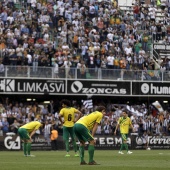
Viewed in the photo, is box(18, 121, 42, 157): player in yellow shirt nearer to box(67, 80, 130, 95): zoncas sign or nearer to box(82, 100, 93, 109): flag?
box(67, 80, 130, 95): zoncas sign

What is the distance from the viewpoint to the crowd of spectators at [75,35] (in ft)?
148

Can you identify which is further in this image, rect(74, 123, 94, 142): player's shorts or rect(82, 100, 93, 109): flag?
rect(82, 100, 93, 109): flag

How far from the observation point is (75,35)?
47906 millimetres

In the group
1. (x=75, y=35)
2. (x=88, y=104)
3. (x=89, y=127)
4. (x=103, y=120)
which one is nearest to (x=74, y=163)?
(x=89, y=127)

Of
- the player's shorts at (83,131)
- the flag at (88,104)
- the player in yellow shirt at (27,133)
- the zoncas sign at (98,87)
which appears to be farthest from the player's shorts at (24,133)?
the flag at (88,104)

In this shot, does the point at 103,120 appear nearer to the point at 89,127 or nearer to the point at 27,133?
the point at 27,133

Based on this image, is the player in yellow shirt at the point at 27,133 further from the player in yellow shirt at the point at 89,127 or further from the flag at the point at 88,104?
the flag at the point at 88,104

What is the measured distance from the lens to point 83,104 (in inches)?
1834

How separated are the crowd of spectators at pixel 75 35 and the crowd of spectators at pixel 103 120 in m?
2.57

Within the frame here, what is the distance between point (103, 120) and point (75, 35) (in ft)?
21.7

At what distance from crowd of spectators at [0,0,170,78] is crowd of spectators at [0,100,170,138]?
2.57m

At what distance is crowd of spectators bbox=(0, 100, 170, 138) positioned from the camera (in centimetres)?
4167

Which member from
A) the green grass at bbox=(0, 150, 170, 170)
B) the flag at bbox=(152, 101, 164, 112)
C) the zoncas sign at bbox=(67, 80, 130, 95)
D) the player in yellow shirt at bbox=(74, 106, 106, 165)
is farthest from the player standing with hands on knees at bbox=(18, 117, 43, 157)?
the flag at bbox=(152, 101, 164, 112)

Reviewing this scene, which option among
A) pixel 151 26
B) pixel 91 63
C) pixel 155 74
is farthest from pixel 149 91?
pixel 151 26
